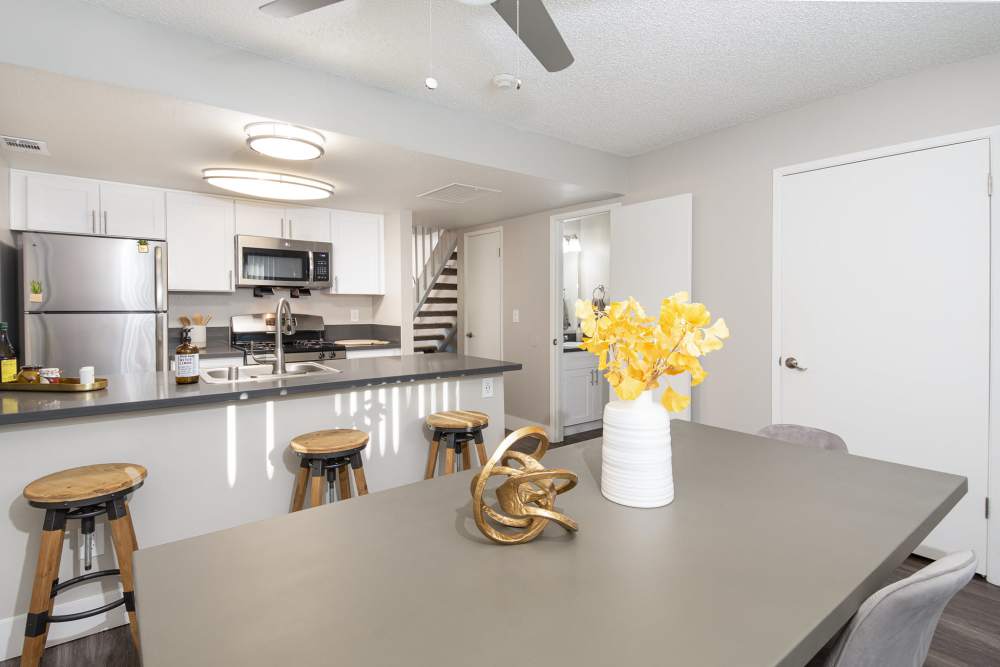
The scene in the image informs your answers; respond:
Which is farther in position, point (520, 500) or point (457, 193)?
point (457, 193)

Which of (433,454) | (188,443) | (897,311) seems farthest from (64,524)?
(897,311)

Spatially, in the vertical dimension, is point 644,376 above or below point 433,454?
above

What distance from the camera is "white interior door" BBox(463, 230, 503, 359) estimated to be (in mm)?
5527

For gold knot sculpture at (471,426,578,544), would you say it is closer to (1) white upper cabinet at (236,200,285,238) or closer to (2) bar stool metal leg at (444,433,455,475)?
(2) bar stool metal leg at (444,433,455,475)

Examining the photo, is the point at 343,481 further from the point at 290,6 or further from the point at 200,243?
the point at 200,243

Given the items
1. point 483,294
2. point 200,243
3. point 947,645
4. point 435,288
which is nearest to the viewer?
point 947,645

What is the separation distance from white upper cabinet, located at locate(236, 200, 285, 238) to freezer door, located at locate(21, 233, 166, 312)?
77 centimetres

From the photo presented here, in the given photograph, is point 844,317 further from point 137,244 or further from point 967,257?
point 137,244

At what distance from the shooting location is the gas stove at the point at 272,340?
167 inches

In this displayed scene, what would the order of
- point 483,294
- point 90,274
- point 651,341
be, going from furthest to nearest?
point 483,294 → point 90,274 → point 651,341

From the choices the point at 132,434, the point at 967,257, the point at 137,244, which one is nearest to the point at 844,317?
the point at 967,257

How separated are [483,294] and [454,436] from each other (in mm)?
3209

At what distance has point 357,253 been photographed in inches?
193

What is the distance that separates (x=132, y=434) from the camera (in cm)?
209
